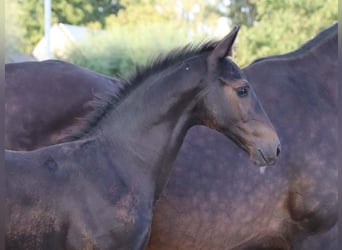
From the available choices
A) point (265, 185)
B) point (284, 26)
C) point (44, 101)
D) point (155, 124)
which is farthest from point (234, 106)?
point (284, 26)

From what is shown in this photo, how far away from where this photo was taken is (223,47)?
12.3ft

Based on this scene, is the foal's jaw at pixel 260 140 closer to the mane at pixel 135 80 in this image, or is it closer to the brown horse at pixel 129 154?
the brown horse at pixel 129 154

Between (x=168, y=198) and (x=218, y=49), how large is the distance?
3.70 ft

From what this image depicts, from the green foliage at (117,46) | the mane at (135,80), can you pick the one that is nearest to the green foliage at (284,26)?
the green foliage at (117,46)

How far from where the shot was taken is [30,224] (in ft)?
11.3

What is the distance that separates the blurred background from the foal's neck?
1076 cm

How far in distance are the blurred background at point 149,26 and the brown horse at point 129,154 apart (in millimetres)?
10757

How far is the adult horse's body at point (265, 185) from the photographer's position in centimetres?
443

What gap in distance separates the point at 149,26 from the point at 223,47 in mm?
19205

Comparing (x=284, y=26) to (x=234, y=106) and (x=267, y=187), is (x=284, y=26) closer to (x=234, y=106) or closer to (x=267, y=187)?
(x=267, y=187)

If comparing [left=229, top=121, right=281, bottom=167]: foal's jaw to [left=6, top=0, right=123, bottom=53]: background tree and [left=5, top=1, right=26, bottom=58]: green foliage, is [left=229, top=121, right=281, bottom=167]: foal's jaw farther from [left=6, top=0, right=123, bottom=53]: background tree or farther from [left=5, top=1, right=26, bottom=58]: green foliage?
[left=6, top=0, right=123, bottom=53]: background tree

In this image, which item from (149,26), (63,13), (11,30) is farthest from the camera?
(63,13)

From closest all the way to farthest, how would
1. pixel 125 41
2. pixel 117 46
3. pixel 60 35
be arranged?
pixel 117 46 < pixel 125 41 < pixel 60 35

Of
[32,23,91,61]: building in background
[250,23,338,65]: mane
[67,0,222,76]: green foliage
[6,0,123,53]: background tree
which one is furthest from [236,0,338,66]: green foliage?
[250,23,338,65]: mane
